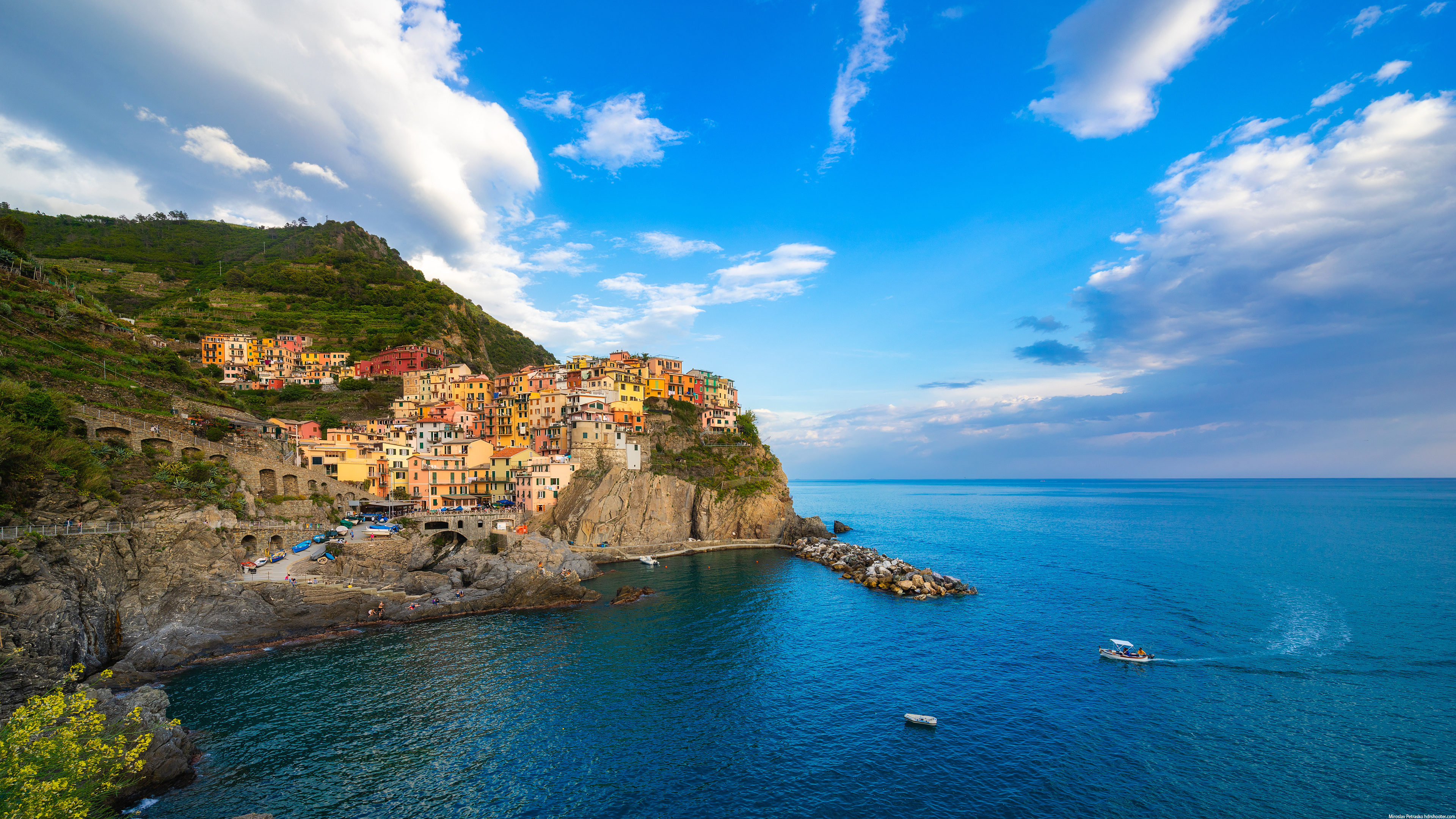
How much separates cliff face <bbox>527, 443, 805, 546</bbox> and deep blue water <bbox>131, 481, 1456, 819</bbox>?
17.5 meters

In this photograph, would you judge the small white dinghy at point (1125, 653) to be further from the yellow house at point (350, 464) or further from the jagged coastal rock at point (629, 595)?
the yellow house at point (350, 464)

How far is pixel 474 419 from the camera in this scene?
301 feet

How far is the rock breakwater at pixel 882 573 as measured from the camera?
182 feet

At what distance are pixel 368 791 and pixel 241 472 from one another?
45397mm

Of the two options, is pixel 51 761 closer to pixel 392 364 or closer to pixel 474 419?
pixel 474 419

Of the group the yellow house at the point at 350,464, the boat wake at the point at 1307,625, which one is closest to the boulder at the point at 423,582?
the yellow house at the point at 350,464

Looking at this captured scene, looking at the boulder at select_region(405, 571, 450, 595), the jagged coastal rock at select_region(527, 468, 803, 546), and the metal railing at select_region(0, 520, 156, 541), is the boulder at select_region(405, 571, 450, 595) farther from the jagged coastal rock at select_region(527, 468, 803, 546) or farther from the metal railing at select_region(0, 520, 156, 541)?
the jagged coastal rock at select_region(527, 468, 803, 546)

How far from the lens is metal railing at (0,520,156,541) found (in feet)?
105

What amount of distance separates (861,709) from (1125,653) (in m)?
20.7

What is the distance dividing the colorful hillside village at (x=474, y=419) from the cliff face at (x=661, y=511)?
3.55 metres

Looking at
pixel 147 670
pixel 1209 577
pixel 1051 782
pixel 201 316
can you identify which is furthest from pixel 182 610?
pixel 201 316

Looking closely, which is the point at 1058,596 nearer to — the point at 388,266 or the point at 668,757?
the point at 668,757

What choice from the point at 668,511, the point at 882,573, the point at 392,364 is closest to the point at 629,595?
the point at 668,511

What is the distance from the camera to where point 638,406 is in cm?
9150
